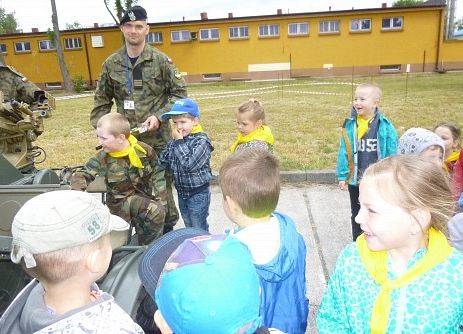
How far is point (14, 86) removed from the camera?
15.1 feet

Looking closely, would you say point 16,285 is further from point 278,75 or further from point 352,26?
point 352,26

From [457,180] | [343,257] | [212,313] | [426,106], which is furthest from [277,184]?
[426,106]

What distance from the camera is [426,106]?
12.5 meters

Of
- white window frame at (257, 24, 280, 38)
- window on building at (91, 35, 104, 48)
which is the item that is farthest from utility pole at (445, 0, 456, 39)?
window on building at (91, 35, 104, 48)

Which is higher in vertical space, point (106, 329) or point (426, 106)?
point (106, 329)

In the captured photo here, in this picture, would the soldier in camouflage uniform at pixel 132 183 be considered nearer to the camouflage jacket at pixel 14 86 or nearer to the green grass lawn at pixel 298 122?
the camouflage jacket at pixel 14 86

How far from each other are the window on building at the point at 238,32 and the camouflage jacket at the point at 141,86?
2706 cm

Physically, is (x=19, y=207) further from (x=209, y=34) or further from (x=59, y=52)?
(x=209, y=34)

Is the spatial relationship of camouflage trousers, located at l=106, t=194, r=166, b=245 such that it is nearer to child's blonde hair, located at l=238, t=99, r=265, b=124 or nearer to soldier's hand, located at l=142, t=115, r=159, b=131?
soldier's hand, located at l=142, t=115, r=159, b=131

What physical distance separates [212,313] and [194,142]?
2294 mm

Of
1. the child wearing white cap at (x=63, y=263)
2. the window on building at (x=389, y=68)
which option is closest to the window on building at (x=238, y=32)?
the window on building at (x=389, y=68)

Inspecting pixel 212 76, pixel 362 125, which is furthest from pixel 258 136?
pixel 212 76

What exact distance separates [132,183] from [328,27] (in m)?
28.9

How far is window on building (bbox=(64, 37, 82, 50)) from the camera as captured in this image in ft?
103
